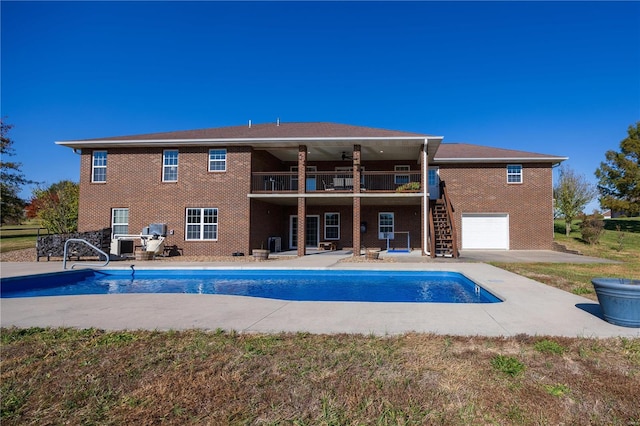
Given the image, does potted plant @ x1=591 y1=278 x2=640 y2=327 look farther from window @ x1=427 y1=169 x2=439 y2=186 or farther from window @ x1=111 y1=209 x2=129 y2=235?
window @ x1=111 y1=209 x2=129 y2=235

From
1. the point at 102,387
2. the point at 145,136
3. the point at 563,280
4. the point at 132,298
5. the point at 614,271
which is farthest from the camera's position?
the point at 145,136

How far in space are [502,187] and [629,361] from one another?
18.3 metres

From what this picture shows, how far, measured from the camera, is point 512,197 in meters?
20.1

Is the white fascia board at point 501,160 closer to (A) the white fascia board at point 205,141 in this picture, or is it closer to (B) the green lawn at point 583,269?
(A) the white fascia board at point 205,141

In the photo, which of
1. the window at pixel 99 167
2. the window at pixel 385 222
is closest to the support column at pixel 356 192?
the window at pixel 385 222

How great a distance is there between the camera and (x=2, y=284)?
9.35 metres

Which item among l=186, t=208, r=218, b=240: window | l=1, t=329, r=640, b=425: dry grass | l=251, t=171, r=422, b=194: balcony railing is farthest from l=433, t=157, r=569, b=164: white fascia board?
l=1, t=329, r=640, b=425: dry grass

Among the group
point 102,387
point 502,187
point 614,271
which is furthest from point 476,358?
point 502,187

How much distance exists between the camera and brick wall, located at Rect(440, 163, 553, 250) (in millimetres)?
19938

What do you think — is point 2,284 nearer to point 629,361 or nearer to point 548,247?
point 629,361

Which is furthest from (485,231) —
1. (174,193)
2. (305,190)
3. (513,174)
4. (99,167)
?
(99,167)

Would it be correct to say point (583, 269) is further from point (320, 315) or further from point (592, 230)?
point (592, 230)

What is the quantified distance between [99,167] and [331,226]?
13.1 metres

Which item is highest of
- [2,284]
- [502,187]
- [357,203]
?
[502,187]
